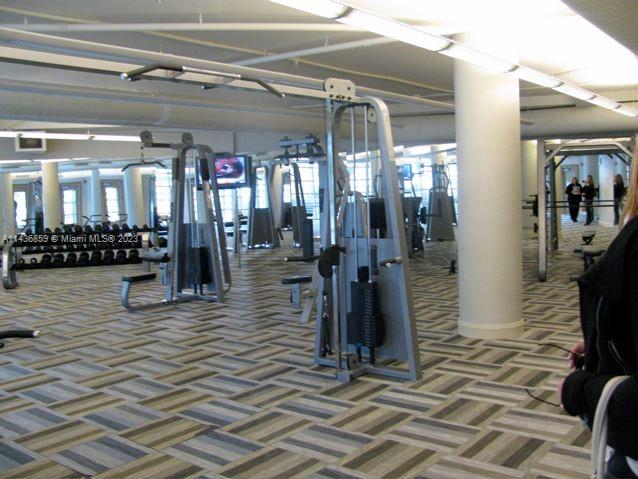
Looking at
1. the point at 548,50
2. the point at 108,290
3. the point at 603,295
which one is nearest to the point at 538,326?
the point at 548,50

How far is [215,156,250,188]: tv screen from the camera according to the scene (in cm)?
1319

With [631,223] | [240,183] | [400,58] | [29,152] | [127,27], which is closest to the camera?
[631,223]

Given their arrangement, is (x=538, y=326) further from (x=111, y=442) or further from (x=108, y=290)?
(x=108, y=290)

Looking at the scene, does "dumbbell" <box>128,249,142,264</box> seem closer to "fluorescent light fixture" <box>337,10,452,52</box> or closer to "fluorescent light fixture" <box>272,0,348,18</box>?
"fluorescent light fixture" <box>337,10,452,52</box>

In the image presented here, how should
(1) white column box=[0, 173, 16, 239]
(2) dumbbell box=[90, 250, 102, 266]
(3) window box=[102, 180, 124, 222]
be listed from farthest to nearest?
1. (3) window box=[102, 180, 124, 222]
2. (1) white column box=[0, 173, 16, 239]
3. (2) dumbbell box=[90, 250, 102, 266]

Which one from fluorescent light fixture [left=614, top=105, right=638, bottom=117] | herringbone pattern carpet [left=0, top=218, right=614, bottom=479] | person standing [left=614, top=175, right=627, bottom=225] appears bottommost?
herringbone pattern carpet [left=0, top=218, right=614, bottom=479]

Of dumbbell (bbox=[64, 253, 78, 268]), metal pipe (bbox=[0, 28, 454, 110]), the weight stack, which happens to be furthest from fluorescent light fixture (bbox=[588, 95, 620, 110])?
dumbbell (bbox=[64, 253, 78, 268])

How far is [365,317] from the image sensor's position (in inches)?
176

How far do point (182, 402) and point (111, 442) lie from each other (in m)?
0.70

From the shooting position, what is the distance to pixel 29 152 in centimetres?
1451

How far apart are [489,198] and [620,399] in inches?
177

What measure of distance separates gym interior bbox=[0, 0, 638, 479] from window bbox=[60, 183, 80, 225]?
663 inches

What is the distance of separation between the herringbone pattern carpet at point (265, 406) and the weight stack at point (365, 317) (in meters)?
0.28

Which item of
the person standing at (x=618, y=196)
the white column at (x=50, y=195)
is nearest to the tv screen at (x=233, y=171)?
the white column at (x=50, y=195)
